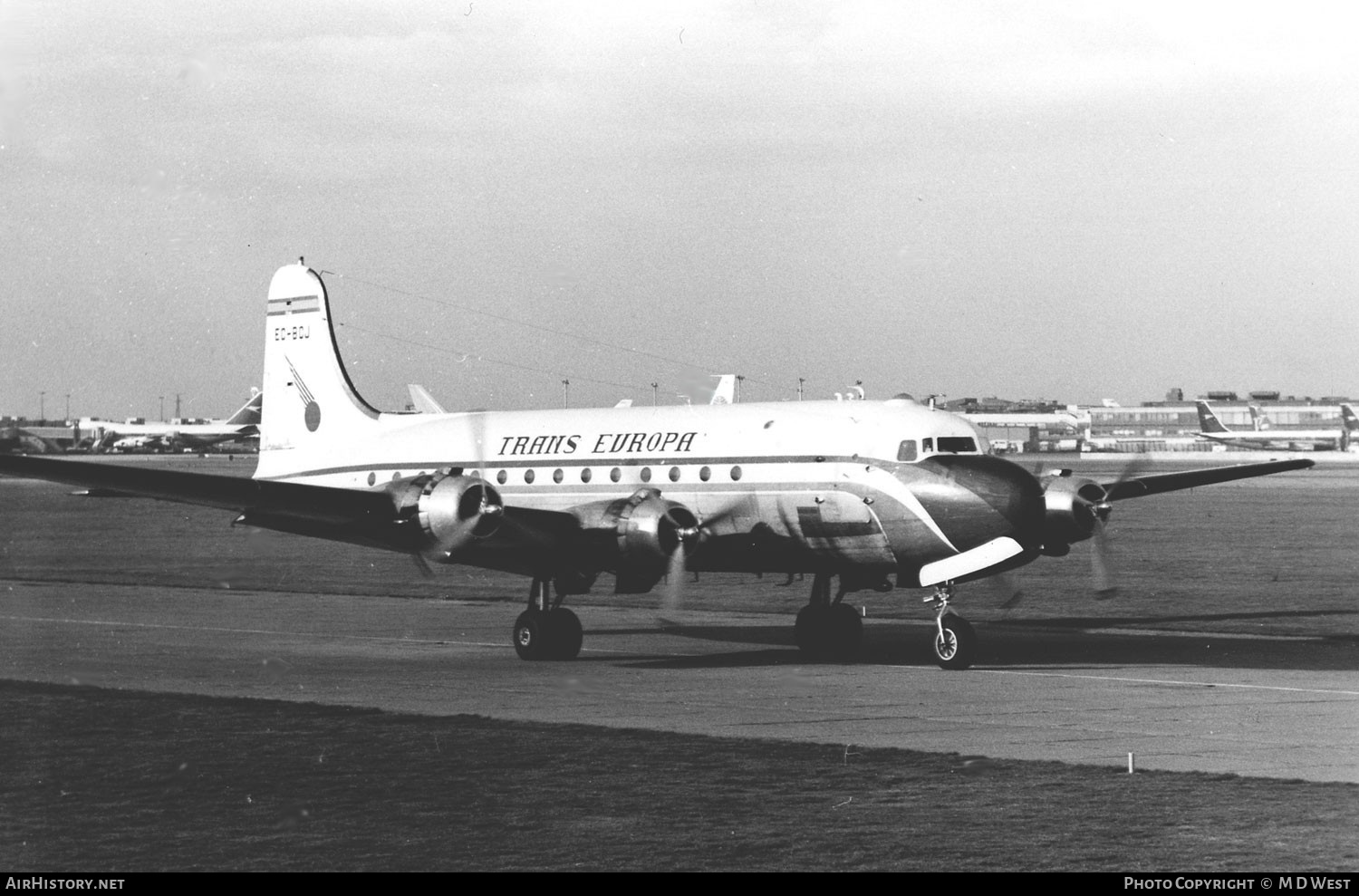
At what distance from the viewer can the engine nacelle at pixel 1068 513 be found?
21.1 metres

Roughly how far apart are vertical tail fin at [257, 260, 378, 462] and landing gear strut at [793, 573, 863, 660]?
8.46 m

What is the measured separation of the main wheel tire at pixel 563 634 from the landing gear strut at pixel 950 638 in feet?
16.8

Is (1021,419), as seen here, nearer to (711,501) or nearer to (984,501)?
(711,501)

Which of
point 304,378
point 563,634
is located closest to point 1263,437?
point 304,378

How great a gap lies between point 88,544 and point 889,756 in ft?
144

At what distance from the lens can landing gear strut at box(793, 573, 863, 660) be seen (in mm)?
23844

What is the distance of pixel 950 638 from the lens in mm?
21562

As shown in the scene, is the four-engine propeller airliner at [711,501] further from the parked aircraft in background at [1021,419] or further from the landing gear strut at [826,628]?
the parked aircraft in background at [1021,419]

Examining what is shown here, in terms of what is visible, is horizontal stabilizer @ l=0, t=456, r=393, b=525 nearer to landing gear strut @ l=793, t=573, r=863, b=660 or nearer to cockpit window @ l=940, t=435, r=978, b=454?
landing gear strut @ l=793, t=573, r=863, b=660

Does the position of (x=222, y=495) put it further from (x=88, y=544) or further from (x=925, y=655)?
(x=88, y=544)

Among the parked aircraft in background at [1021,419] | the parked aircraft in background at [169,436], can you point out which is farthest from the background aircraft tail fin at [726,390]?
the parked aircraft in background at [169,436]

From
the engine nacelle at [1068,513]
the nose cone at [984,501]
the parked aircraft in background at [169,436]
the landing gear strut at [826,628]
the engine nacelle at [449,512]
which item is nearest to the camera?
the nose cone at [984,501]

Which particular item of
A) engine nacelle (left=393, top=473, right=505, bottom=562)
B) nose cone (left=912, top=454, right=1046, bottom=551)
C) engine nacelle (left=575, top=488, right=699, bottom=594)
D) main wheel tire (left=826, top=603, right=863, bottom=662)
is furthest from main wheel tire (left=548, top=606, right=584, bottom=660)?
nose cone (left=912, top=454, right=1046, bottom=551)

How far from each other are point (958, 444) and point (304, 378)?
12127 mm
